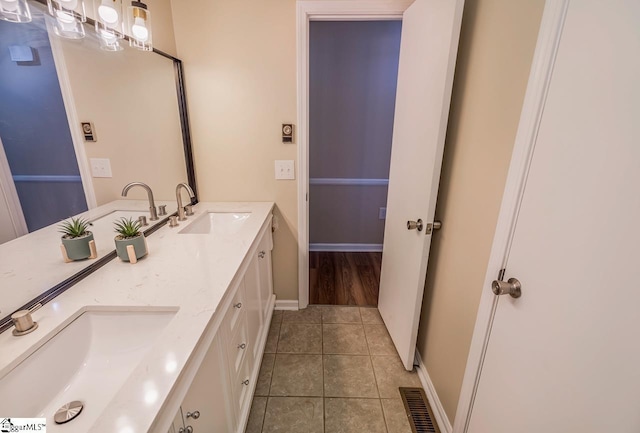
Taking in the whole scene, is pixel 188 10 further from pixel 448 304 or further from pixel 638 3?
pixel 448 304

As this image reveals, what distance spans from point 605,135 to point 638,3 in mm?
243

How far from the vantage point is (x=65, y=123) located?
979 mm

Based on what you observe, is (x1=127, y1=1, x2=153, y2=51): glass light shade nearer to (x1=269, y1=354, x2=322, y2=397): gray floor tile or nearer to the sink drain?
the sink drain

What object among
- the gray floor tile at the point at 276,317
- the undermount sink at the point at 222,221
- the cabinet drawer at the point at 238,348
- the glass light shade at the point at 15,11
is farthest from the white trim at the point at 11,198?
the gray floor tile at the point at 276,317

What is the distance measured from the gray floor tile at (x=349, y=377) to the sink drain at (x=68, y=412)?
1210mm

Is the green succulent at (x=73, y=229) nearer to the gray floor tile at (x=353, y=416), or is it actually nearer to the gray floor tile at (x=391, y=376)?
the gray floor tile at (x=353, y=416)

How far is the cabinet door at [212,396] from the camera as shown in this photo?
811 millimetres

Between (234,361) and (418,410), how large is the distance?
1.03m

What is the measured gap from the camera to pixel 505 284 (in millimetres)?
891

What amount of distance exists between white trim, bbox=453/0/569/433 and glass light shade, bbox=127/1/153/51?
154 cm

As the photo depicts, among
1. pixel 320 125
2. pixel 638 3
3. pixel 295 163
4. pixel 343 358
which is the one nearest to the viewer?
pixel 638 3

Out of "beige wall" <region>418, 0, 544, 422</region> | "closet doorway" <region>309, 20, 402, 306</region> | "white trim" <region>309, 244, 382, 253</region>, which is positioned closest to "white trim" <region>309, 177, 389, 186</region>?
"closet doorway" <region>309, 20, 402, 306</region>

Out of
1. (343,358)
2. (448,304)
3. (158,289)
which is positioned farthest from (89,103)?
(343,358)

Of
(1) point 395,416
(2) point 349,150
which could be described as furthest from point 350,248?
(1) point 395,416
